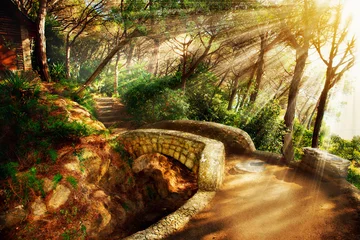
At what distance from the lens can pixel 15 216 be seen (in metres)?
4.82

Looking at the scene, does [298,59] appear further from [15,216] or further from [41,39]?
[41,39]

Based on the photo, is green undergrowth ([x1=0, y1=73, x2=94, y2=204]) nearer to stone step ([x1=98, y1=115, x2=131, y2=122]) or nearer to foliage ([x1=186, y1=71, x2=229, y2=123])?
stone step ([x1=98, y1=115, x2=131, y2=122])

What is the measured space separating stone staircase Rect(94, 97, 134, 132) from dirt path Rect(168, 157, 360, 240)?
771cm

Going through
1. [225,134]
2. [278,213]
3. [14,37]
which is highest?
[14,37]

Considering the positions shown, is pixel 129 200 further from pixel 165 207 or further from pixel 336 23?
pixel 336 23

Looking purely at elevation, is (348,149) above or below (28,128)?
above

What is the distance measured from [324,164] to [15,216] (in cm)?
821

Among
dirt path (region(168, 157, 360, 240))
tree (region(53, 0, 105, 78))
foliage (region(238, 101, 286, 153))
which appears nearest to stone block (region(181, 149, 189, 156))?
dirt path (region(168, 157, 360, 240))

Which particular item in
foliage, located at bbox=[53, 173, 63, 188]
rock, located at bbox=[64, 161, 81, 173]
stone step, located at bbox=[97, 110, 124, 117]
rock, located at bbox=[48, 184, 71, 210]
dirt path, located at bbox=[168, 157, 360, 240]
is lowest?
rock, located at bbox=[48, 184, 71, 210]

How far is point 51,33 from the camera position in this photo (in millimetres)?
19859

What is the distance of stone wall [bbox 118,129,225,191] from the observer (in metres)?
5.29

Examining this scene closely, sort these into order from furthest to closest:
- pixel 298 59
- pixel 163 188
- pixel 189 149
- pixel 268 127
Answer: pixel 268 127 → pixel 298 59 → pixel 163 188 → pixel 189 149

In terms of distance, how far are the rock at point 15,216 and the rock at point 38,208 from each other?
17 cm

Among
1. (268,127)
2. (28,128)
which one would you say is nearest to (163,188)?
(28,128)
